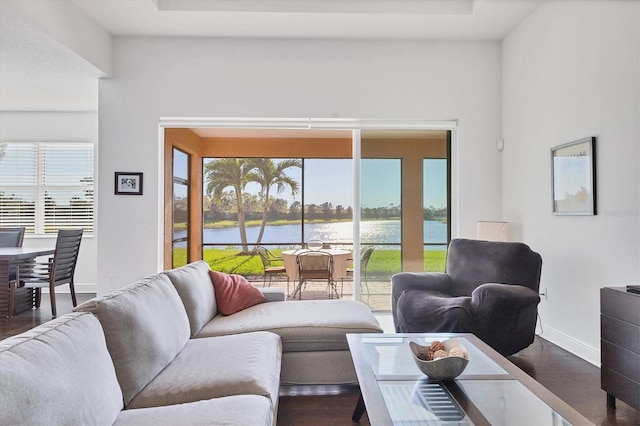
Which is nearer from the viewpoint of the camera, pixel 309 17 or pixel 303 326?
pixel 303 326

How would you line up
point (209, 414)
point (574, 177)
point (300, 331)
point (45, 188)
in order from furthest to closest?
point (45, 188)
point (574, 177)
point (300, 331)
point (209, 414)

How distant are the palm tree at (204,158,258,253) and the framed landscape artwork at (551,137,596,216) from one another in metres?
5.58

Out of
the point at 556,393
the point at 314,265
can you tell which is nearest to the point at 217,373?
the point at 556,393

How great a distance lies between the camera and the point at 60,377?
1226mm

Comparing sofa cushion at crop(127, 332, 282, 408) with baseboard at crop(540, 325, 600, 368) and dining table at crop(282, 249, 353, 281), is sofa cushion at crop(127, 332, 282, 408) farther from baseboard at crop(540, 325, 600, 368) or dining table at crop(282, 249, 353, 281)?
dining table at crop(282, 249, 353, 281)

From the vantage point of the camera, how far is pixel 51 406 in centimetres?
113

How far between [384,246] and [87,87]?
4.05 meters

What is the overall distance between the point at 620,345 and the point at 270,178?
6.52 m

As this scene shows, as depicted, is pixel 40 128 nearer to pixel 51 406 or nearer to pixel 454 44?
pixel 454 44

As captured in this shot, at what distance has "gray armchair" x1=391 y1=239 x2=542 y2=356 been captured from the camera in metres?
3.02

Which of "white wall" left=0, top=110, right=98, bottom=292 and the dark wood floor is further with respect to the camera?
"white wall" left=0, top=110, right=98, bottom=292

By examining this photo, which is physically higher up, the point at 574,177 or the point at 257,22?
the point at 257,22

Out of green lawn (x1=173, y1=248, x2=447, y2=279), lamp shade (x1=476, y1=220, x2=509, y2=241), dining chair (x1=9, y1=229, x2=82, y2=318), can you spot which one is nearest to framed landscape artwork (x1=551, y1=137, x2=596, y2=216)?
lamp shade (x1=476, y1=220, x2=509, y2=241)

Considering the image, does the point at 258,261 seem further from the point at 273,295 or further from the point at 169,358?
the point at 169,358
